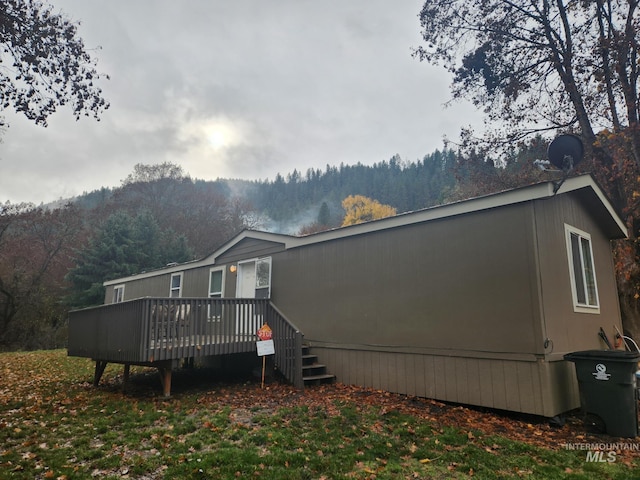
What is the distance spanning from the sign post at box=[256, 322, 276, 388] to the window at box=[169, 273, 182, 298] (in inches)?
234

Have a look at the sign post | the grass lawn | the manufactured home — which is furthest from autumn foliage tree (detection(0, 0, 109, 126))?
the sign post

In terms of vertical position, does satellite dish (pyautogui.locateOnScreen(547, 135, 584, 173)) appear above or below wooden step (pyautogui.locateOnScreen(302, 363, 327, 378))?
above

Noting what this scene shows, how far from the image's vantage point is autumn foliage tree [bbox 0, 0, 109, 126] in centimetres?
594

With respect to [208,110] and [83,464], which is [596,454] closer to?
[83,464]

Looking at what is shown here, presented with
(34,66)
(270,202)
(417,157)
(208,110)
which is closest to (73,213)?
(208,110)

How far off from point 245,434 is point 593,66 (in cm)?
1303

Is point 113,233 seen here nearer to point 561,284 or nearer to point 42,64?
point 42,64

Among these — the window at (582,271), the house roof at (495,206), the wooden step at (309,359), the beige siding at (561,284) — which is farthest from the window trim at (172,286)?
the window at (582,271)

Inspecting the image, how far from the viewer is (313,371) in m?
8.05

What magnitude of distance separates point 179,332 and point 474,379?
500 centimetres

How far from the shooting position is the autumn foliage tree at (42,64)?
234 inches

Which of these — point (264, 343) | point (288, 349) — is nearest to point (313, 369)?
point (288, 349)

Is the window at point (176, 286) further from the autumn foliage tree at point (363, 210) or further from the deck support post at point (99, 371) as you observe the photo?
the autumn foliage tree at point (363, 210)

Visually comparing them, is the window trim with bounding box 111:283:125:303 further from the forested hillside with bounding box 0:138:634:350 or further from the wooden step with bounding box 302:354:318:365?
the wooden step with bounding box 302:354:318:365
